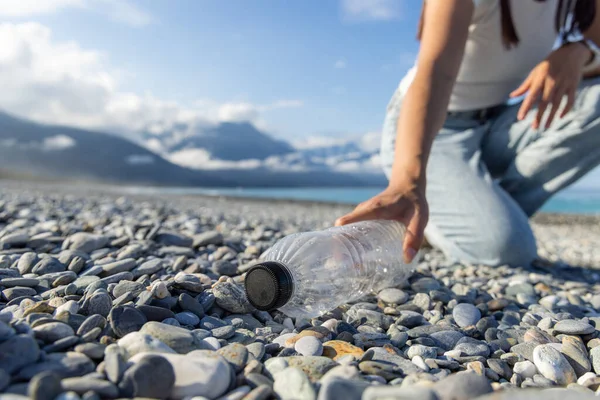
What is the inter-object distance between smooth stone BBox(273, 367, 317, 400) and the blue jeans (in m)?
2.48

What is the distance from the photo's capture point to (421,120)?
2.01 metres

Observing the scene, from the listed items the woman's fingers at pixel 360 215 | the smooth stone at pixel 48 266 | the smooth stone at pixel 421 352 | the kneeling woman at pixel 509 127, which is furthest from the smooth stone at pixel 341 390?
the kneeling woman at pixel 509 127

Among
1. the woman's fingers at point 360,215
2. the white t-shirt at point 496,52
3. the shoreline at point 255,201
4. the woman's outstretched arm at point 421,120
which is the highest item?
the white t-shirt at point 496,52

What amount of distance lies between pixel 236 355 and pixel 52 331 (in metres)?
0.48

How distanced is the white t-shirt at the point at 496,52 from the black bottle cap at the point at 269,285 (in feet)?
7.31

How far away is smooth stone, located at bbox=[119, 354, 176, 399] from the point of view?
95 centimetres

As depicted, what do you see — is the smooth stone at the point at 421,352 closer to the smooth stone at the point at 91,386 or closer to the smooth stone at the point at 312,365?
the smooth stone at the point at 312,365

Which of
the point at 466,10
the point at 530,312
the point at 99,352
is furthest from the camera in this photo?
the point at 466,10

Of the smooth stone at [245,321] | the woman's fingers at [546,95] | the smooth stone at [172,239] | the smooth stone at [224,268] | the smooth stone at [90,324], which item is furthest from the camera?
the woman's fingers at [546,95]

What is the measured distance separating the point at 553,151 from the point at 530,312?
1852 millimetres

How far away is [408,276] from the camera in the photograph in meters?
2.34

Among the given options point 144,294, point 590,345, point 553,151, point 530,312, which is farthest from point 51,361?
point 553,151

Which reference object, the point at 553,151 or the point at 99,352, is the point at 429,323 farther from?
the point at 553,151

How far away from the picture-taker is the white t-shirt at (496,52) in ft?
9.64
